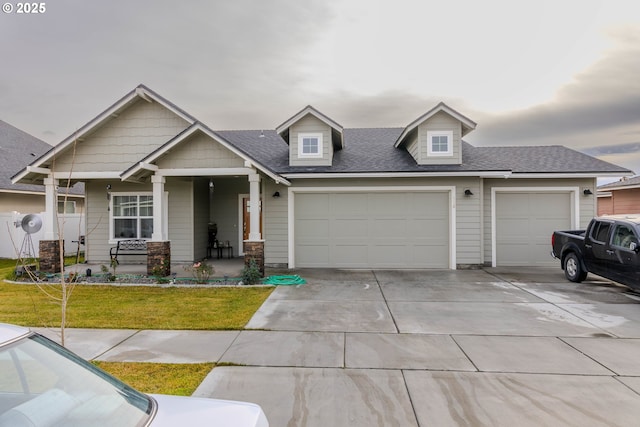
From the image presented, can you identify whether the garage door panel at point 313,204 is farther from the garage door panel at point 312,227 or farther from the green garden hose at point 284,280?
the green garden hose at point 284,280

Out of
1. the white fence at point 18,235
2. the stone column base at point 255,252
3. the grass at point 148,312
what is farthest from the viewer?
the white fence at point 18,235

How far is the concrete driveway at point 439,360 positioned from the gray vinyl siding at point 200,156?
4.49 meters

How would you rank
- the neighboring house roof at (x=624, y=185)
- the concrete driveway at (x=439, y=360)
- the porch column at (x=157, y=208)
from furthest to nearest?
the neighboring house roof at (x=624, y=185) → the porch column at (x=157, y=208) → the concrete driveway at (x=439, y=360)

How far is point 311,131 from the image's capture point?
1255cm

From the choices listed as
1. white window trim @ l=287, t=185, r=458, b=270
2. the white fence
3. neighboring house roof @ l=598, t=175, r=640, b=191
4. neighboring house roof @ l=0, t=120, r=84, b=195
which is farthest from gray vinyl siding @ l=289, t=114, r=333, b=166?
neighboring house roof @ l=598, t=175, r=640, b=191

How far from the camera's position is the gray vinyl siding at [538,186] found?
12.5 m

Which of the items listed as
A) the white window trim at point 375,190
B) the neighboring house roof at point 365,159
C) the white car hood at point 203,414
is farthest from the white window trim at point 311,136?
the white car hood at point 203,414

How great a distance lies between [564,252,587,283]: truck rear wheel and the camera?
9758 millimetres

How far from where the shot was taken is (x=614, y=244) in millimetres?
8531

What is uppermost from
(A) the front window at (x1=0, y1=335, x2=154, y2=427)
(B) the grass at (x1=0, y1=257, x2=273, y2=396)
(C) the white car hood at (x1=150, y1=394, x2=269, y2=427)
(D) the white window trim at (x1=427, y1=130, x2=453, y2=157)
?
(D) the white window trim at (x1=427, y1=130, x2=453, y2=157)

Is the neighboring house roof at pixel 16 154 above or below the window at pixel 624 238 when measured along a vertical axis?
above

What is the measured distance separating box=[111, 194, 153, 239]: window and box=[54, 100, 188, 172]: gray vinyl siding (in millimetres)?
1392

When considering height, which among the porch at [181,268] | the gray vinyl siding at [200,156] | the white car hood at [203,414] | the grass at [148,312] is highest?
the gray vinyl siding at [200,156]

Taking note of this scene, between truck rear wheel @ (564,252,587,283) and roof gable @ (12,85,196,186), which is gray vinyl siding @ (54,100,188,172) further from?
truck rear wheel @ (564,252,587,283)
